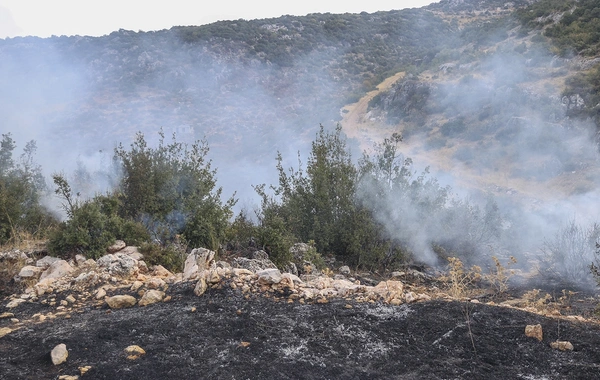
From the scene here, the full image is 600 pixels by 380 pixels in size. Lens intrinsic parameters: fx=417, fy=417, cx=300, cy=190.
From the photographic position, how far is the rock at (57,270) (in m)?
4.92

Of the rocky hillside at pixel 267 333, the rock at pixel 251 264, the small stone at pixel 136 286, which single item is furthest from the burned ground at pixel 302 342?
the rock at pixel 251 264

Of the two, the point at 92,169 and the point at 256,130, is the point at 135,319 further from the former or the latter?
the point at 256,130

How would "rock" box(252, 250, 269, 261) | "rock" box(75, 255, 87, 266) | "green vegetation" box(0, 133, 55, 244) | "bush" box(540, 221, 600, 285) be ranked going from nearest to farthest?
"rock" box(75, 255, 87, 266) → "rock" box(252, 250, 269, 261) → "green vegetation" box(0, 133, 55, 244) → "bush" box(540, 221, 600, 285)

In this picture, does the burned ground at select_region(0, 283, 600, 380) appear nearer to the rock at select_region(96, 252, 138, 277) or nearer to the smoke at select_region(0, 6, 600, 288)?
the rock at select_region(96, 252, 138, 277)

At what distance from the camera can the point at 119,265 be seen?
16.1ft

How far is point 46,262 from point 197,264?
88.2 inches

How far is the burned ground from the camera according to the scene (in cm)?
275

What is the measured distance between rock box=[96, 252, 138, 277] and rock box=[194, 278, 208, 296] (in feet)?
4.17

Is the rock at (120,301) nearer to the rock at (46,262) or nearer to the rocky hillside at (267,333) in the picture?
the rocky hillside at (267,333)

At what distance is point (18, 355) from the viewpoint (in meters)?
3.01

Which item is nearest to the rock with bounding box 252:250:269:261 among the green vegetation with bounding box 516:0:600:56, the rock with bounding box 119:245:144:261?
the rock with bounding box 119:245:144:261

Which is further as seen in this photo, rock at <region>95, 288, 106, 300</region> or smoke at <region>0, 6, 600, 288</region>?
smoke at <region>0, 6, 600, 288</region>

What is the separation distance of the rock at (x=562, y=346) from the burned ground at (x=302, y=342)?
34 mm

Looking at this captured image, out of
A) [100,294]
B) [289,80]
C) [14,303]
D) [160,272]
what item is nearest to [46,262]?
[14,303]
